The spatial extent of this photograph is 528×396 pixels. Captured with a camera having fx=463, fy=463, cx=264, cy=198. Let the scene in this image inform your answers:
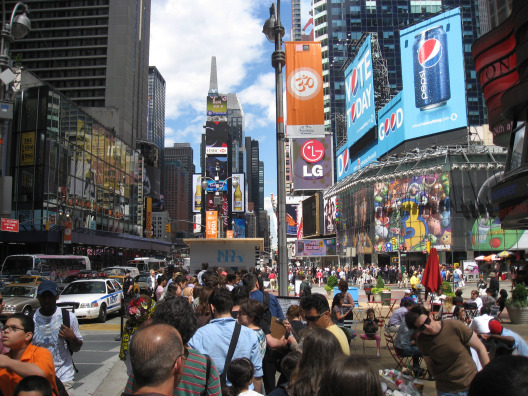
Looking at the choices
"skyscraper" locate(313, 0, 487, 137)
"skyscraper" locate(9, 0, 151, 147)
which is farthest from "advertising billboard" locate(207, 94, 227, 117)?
"skyscraper" locate(313, 0, 487, 137)

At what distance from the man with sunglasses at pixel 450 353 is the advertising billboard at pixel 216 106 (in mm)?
143615

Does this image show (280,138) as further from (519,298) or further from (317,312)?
(519,298)

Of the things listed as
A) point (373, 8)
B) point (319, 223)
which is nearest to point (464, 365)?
point (319, 223)

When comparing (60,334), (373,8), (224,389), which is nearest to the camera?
(224,389)

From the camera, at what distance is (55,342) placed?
5.20 m

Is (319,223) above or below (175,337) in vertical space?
above

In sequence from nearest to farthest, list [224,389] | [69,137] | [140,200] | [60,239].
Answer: [224,389], [60,239], [69,137], [140,200]

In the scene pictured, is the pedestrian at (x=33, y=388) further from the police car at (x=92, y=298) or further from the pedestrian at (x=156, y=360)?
the police car at (x=92, y=298)

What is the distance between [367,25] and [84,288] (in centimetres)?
10078

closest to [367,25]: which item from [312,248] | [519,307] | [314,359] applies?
[312,248]

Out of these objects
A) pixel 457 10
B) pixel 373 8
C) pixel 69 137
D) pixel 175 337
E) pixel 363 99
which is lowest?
pixel 175 337

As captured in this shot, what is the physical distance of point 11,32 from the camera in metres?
16.0

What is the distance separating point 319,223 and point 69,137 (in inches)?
1832

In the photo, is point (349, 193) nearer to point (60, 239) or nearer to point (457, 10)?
point (457, 10)
